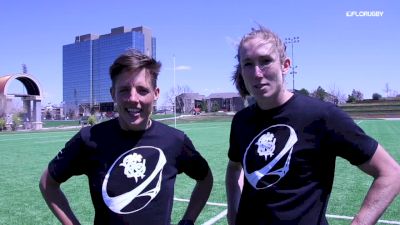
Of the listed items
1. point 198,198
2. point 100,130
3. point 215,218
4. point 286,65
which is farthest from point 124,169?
point 215,218

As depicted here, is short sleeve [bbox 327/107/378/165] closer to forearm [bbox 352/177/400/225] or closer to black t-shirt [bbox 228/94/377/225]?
black t-shirt [bbox 228/94/377/225]

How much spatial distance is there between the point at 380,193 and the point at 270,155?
2.01 ft

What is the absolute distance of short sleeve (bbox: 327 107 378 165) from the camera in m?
2.06

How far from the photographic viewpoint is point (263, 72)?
2.27m

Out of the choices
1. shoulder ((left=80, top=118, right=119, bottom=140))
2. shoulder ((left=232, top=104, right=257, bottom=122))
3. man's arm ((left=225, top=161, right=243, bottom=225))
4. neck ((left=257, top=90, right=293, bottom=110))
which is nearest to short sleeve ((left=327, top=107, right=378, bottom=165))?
neck ((left=257, top=90, right=293, bottom=110))

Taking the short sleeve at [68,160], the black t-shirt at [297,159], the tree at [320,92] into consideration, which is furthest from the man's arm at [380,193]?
the tree at [320,92]

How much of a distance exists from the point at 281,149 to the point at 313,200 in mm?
335

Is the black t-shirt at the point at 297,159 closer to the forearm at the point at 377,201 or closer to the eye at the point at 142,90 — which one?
the forearm at the point at 377,201

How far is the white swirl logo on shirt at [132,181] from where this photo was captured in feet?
7.97

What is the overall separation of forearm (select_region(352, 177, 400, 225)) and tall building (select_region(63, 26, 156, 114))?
8126 cm

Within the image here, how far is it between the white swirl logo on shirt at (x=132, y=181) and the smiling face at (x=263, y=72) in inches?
31.0

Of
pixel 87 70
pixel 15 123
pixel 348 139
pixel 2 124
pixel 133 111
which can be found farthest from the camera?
pixel 87 70

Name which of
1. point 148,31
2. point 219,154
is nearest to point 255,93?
point 219,154

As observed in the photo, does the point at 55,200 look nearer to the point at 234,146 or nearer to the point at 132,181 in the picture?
the point at 132,181
